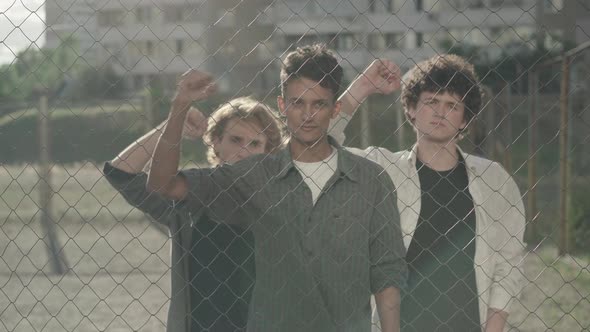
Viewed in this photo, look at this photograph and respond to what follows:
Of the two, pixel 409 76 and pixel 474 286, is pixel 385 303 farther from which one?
pixel 409 76

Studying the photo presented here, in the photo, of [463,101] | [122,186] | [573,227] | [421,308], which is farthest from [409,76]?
[573,227]

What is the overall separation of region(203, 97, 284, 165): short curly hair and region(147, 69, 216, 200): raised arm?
0.45 metres

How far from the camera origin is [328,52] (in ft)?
7.48

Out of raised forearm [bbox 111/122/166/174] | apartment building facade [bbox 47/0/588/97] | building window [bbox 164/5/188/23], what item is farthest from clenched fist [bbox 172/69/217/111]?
building window [bbox 164/5/188/23]

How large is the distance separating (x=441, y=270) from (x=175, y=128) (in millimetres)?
726

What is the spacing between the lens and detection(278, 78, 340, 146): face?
2.18 meters

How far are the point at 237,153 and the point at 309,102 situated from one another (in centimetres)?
36

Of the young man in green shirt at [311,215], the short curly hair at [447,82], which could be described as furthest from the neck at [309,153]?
the short curly hair at [447,82]

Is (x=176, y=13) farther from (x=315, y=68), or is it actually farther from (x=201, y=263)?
(x=315, y=68)

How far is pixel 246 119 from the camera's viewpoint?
2.55 meters

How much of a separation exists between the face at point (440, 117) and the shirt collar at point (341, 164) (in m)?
0.29

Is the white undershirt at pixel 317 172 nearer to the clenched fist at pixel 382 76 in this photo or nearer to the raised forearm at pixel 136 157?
the clenched fist at pixel 382 76

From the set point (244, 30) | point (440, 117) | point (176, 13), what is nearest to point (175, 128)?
point (440, 117)

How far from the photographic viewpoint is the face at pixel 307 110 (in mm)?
2182
